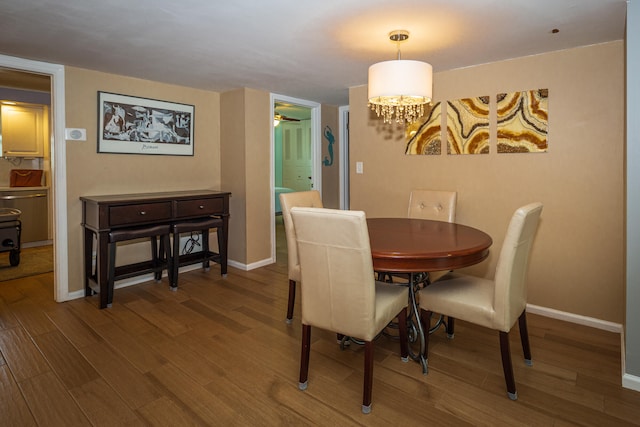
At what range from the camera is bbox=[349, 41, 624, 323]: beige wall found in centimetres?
270

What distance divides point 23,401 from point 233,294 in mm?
1758

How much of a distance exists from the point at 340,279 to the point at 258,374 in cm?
82

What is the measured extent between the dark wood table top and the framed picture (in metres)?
2.67

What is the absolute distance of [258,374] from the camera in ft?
7.14

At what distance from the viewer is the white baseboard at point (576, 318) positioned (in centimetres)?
275

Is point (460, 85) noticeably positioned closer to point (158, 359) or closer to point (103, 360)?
point (158, 359)

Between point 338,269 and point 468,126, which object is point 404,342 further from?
point 468,126

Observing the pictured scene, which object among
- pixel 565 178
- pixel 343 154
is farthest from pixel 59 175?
pixel 565 178

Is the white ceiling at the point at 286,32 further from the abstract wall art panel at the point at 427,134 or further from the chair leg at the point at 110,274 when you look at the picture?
the chair leg at the point at 110,274

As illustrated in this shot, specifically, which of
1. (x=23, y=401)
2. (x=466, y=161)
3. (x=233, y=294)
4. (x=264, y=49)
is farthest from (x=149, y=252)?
(x=466, y=161)

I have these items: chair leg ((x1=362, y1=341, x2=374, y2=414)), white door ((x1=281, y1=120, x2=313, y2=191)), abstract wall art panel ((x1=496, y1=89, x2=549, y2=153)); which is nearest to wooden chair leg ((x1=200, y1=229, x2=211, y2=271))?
chair leg ((x1=362, y1=341, x2=374, y2=414))

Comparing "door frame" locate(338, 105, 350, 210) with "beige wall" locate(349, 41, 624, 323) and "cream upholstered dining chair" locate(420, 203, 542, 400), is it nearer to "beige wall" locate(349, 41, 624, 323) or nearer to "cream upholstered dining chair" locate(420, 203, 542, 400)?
"beige wall" locate(349, 41, 624, 323)

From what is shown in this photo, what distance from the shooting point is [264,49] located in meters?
2.82

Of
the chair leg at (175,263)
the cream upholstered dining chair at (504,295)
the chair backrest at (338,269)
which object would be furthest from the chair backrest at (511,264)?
the chair leg at (175,263)
